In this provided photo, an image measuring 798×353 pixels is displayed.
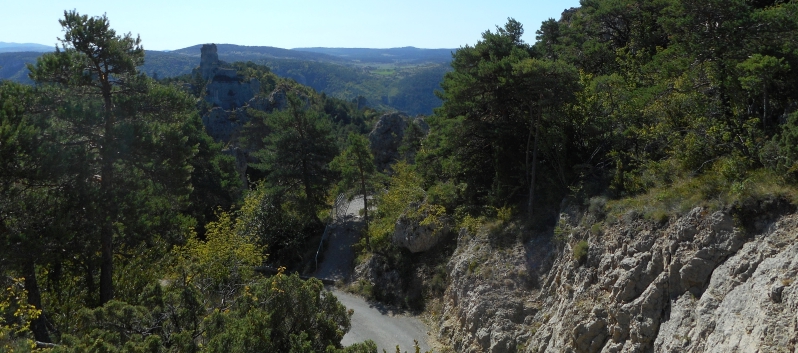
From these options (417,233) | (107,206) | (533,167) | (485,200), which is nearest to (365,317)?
(417,233)

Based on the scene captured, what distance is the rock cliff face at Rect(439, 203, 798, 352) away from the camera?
8.01 m

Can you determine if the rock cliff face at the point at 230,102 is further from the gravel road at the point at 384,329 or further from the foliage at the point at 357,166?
the gravel road at the point at 384,329

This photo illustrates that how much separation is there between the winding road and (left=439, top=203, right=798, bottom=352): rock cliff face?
5.18 ft

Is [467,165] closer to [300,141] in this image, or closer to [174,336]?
[300,141]

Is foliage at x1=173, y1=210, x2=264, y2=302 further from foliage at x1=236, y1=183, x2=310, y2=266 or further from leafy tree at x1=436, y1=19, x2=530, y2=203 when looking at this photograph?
leafy tree at x1=436, y1=19, x2=530, y2=203

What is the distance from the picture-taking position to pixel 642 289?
34.1 ft

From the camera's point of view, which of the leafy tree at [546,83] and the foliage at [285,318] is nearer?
the foliage at [285,318]

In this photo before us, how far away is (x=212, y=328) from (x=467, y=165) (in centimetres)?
1252

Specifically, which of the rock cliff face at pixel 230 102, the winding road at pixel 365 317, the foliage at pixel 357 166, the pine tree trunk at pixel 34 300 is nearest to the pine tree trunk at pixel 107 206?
the pine tree trunk at pixel 34 300

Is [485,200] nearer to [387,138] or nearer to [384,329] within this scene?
[384,329]

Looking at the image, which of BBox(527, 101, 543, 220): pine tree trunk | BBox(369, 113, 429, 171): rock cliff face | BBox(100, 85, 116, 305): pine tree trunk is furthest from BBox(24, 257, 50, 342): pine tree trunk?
BBox(369, 113, 429, 171): rock cliff face

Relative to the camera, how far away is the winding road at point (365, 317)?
662 inches

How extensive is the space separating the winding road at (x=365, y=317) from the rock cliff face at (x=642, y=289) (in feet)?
5.18

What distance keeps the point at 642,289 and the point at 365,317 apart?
35.7 feet
